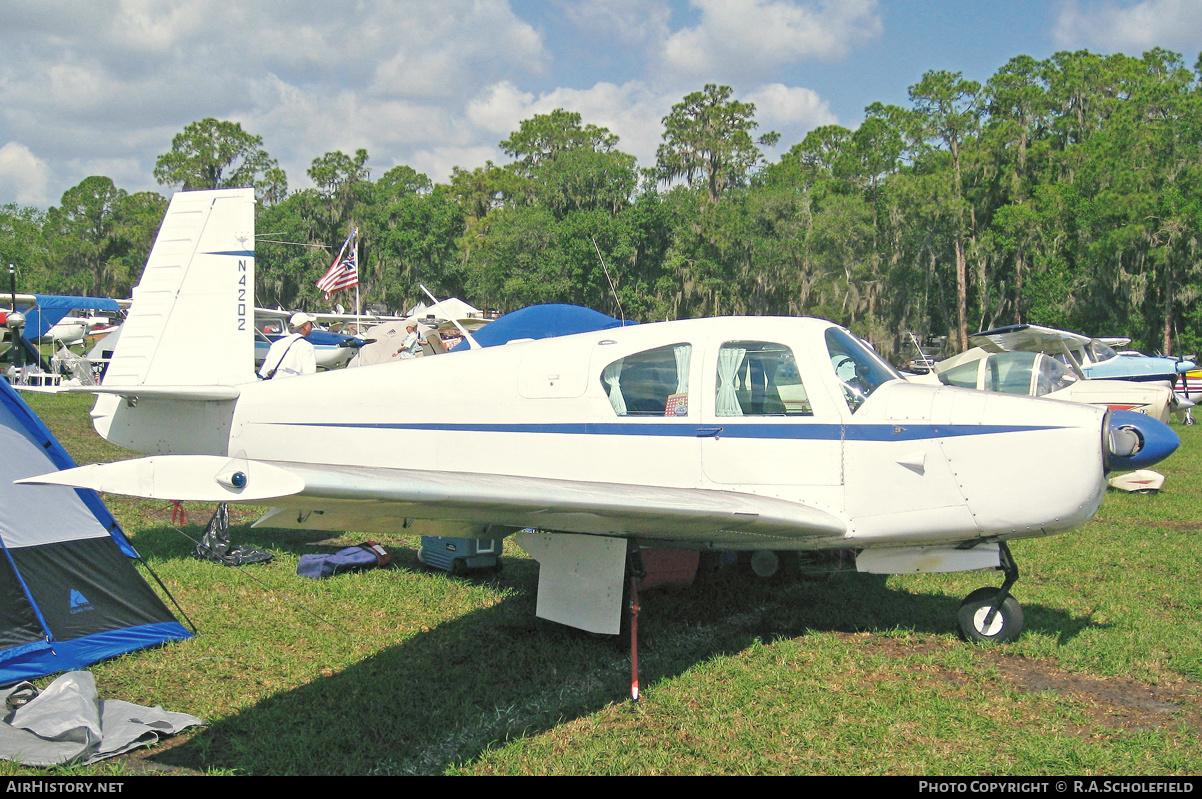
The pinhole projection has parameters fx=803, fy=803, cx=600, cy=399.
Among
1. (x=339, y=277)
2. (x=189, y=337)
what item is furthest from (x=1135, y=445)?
(x=339, y=277)

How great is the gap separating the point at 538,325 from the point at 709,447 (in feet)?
25.1

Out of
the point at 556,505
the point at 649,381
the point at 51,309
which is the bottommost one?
the point at 556,505

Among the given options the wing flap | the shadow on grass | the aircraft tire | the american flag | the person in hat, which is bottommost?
the shadow on grass

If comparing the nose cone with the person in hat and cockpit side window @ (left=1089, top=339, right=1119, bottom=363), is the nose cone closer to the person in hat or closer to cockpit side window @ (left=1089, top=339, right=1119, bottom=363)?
the person in hat

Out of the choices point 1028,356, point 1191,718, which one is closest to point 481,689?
point 1191,718

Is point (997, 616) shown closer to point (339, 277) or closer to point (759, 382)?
point (759, 382)

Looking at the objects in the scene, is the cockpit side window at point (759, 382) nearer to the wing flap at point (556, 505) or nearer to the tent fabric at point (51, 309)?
the wing flap at point (556, 505)

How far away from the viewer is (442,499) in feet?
10.9

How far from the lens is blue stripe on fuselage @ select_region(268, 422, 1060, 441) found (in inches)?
→ 187

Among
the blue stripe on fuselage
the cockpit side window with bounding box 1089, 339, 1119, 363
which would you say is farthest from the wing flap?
the cockpit side window with bounding box 1089, 339, 1119, 363

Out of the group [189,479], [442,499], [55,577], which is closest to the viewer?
[189,479]

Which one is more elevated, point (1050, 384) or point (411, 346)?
point (411, 346)

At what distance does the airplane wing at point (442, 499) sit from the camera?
8.47 ft

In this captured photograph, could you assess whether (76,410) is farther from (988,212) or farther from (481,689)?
(988,212)
